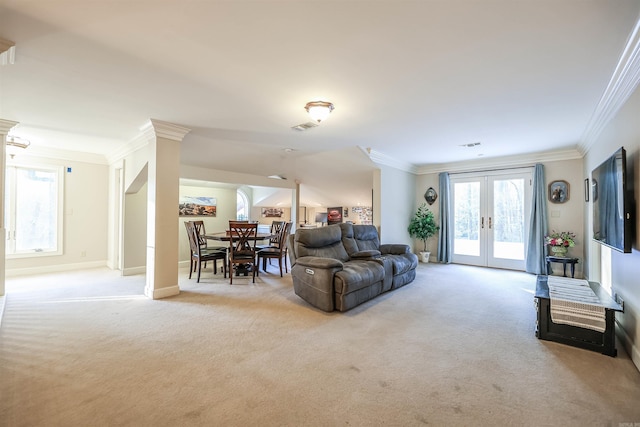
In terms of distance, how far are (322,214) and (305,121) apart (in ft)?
23.9

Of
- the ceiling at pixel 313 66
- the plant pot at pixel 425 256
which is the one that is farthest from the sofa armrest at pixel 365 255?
the plant pot at pixel 425 256

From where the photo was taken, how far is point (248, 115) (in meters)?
3.66

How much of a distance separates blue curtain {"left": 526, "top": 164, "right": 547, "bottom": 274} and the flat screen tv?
2.58 m

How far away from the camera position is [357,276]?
11.5 ft

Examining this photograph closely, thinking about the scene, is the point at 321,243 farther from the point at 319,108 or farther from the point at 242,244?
the point at 319,108

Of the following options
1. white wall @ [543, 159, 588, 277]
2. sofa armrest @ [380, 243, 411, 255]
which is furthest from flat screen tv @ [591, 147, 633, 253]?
white wall @ [543, 159, 588, 277]

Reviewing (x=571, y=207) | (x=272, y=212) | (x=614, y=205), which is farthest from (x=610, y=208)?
(x=272, y=212)

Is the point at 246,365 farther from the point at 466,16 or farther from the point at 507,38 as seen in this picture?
the point at 507,38

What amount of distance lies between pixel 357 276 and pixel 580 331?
2.16m

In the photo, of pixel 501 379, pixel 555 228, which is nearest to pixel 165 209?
pixel 501 379

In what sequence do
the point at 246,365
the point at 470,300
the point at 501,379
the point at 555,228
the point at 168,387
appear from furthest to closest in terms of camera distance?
the point at 555,228
the point at 470,300
the point at 246,365
the point at 501,379
the point at 168,387

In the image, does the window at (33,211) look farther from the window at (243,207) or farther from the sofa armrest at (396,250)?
the sofa armrest at (396,250)

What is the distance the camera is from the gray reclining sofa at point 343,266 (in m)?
3.40

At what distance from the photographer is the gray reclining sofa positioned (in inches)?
134
